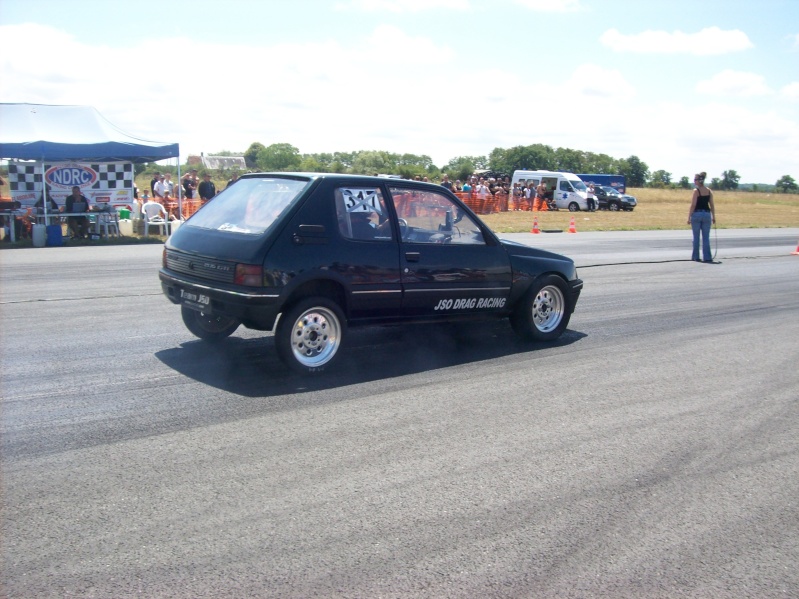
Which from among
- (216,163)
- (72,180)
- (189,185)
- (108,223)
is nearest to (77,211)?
(108,223)

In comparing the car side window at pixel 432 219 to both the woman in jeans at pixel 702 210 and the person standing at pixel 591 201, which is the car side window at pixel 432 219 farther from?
the person standing at pixel 591 201

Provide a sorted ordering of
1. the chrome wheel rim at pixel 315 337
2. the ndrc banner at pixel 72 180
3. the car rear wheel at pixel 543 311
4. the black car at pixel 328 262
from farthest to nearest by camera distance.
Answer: the ndrc banner at pixel 72 180 → the car rear wheel at pixel 543 311 → the chrome wheel rim at pixel 315 337 → the black car at pixel 328 262

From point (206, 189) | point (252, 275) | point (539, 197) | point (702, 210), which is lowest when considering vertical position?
point (252, 275)

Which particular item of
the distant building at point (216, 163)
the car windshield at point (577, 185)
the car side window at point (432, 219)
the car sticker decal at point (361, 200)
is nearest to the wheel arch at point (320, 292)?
the car sticker decal at point (361, 200)

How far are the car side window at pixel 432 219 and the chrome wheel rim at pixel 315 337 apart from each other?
3.49ft

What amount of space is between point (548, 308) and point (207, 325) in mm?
3408

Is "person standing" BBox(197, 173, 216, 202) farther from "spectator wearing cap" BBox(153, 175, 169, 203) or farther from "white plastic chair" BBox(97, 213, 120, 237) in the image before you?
"white plastic chair" BBox(97, 213, 120, 237)

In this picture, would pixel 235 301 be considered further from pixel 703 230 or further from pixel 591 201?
pixel 591 201

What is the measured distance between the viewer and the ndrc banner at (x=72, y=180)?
63.7 feet

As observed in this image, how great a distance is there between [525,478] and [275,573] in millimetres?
1662

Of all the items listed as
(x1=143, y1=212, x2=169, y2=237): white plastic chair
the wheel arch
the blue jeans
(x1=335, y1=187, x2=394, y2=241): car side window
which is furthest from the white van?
the wheel arch

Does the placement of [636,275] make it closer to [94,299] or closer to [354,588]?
[94,299]

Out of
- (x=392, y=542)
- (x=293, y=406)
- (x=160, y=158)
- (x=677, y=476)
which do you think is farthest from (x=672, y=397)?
(x=160, y=158)

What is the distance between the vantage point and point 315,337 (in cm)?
634
